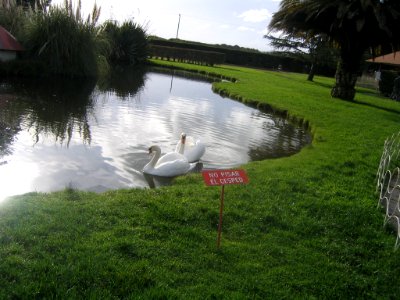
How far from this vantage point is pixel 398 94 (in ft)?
77.9

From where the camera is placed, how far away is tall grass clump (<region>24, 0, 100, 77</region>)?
16.0m

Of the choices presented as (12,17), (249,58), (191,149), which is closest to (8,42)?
(12,17)

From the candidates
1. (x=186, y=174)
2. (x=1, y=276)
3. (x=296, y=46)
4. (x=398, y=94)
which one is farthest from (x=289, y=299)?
(x=296, y=46)

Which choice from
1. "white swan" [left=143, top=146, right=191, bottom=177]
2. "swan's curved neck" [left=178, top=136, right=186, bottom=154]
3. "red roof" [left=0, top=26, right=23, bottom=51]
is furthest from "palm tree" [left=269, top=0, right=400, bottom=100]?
"white swan" [left=143, top=146, right=191, bottom=177]

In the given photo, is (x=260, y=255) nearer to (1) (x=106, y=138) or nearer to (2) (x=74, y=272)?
(2) (x=74, y=272)

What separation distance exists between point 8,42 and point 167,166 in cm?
1145

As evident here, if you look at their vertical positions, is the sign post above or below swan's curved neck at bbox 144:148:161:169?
above

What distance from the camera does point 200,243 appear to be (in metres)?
4.32

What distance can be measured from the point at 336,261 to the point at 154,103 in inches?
415

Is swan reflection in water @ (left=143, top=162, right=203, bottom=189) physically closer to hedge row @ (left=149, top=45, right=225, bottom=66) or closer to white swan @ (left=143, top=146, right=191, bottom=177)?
white swan @ (left=143, top=146, right=191, bottom=177)

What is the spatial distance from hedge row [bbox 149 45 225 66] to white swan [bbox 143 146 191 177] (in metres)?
30.2

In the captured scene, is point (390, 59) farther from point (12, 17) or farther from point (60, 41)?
point (12, 17)

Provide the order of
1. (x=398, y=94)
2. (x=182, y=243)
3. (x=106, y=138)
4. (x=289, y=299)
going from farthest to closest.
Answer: (x=398, y=94), (x=106, y=138), (x=182, y=243), (x=289, y=299)

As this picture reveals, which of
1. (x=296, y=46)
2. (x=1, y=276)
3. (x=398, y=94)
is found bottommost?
(x=1, y=276)
